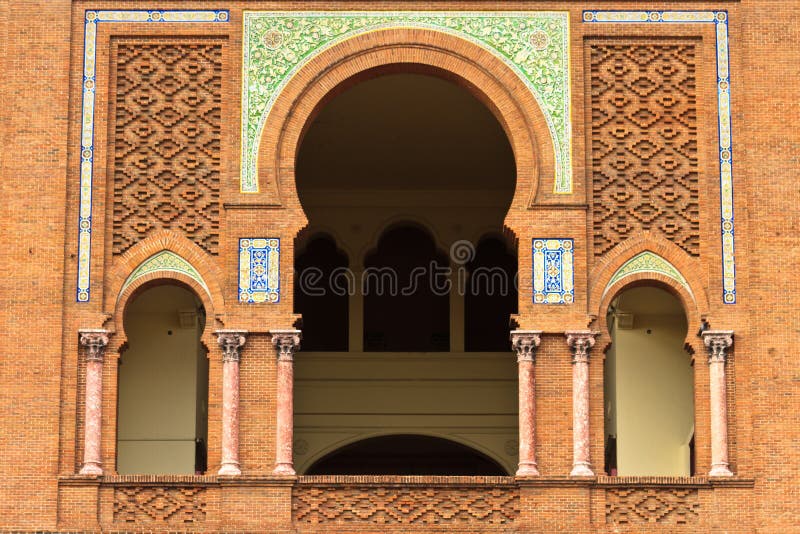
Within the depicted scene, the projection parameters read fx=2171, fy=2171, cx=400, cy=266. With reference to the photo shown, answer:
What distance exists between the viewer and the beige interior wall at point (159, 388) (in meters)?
31.6

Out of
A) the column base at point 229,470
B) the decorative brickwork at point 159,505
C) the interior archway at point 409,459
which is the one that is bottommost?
the decorative brickwork at point 159,505

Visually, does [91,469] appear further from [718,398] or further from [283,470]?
[718,398]

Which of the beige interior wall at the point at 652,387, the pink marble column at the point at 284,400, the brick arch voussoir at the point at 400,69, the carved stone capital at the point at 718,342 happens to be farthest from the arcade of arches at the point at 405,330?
the pink marble column at the point at 284,400

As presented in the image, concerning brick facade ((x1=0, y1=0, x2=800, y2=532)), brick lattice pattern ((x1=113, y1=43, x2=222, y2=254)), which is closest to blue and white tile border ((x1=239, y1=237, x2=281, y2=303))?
brick facade ((x1=0, y1=0, x2=800, y2=532))

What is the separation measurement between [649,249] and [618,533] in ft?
12.0

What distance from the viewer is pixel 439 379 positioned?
34.2 metres

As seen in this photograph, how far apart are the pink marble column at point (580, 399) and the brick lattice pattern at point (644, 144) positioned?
120 centimetres

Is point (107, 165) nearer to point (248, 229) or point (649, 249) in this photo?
point (248, 229)

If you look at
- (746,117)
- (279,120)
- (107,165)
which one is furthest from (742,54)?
(107,165)

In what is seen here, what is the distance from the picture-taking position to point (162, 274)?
2777cm

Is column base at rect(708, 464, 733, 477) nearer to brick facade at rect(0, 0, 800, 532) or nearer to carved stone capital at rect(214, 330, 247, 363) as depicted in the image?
brick facade at rect(0, 0, 800, 532)

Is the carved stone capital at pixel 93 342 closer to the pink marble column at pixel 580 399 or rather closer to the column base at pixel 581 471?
the pink marble column at pixel 580 399

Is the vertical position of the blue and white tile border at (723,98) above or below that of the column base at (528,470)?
above

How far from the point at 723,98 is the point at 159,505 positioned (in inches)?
351
